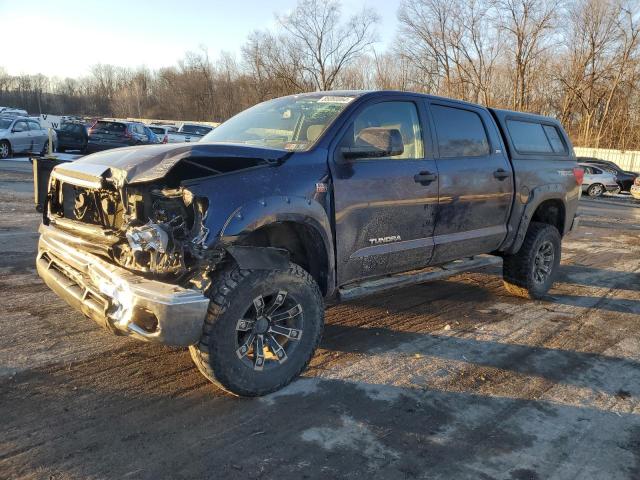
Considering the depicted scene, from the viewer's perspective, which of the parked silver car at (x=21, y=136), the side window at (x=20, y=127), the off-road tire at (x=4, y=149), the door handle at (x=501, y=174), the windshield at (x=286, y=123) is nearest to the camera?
the windshield at (x=286, y=123)

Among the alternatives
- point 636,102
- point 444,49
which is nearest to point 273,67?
point 444,49

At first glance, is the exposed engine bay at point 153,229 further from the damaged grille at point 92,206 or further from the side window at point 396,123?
the side window at point 396,123

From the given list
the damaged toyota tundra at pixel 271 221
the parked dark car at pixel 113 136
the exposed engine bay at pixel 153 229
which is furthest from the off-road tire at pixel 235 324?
the parked dark car at pixel 113 136

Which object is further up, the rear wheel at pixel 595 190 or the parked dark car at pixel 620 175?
the parked dark car at pixel 620 175

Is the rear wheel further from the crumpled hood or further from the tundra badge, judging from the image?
the crumpled hood

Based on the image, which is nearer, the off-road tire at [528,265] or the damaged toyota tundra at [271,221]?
the damaged toyota tundra at [271,221]

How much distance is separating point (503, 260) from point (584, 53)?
133ft

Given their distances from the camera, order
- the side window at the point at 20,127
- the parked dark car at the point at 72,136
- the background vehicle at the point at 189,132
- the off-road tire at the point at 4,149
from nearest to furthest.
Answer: the off-road tire at the point at 4,149 < the side window at the point at 20,127 < the parked dark car at the point at 72,136 < the background vehicle at the point at 189,132

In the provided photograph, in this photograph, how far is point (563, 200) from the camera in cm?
617

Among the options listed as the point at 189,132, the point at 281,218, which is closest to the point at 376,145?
the point at 281,218

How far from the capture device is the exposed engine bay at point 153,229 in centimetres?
302

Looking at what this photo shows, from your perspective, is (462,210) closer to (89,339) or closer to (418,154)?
(418,154)

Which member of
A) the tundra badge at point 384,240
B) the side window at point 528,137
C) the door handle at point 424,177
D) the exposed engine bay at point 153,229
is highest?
the side window at point 528,137

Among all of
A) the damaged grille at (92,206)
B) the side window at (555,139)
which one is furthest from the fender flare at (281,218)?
the side window at (555,139)
